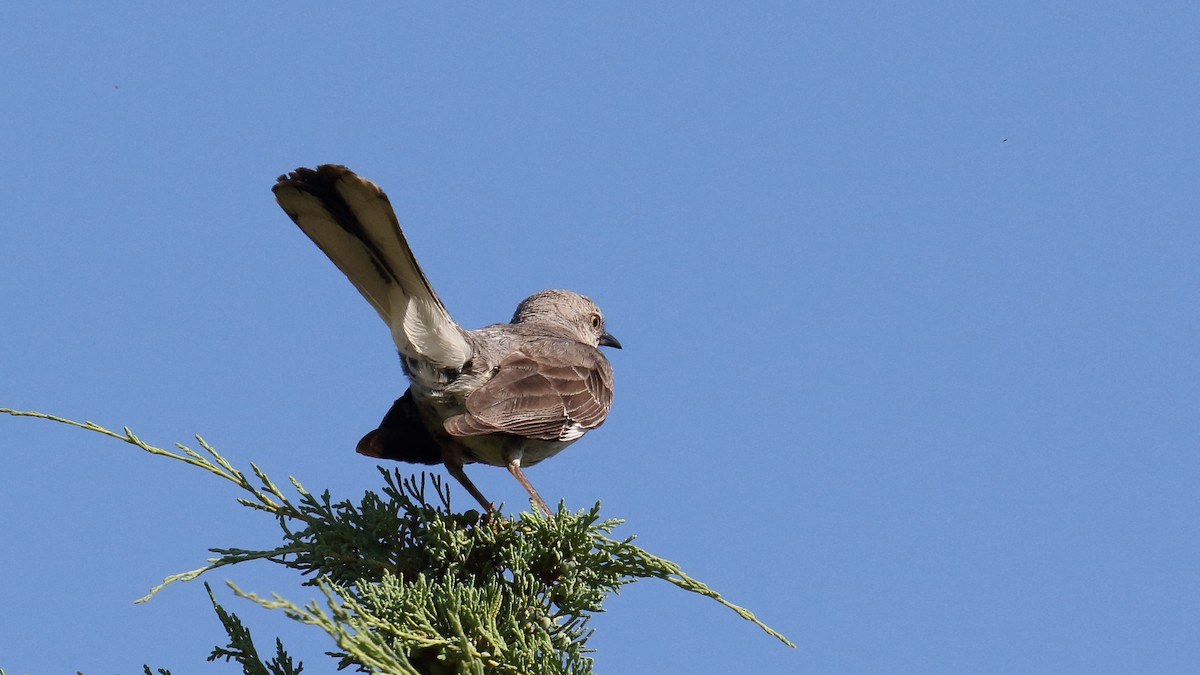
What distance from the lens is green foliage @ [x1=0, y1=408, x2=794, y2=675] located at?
341 centimetres

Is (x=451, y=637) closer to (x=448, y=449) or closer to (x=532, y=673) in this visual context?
(x=532, y=673)

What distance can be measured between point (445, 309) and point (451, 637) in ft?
5.56

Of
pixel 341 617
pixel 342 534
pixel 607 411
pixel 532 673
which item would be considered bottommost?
pixel 341 617

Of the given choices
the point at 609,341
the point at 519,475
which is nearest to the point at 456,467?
the point at 519,475

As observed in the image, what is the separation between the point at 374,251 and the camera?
4.44 meters

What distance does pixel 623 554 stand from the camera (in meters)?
3.79

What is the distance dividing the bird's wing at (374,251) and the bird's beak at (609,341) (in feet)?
7.56

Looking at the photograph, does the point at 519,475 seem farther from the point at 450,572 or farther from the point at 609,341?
the point at 609,341

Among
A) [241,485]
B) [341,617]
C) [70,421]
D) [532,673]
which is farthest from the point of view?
[241,485]

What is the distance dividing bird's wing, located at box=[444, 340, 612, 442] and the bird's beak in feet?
4.47

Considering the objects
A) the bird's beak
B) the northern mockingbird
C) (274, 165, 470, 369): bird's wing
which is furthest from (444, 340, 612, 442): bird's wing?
the bird's beak

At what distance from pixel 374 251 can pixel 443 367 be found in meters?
0.72

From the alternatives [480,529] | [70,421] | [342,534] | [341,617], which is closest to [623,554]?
[480,529]

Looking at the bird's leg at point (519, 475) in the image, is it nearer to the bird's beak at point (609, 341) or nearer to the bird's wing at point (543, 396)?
the bird's wing at point (543, 396)
